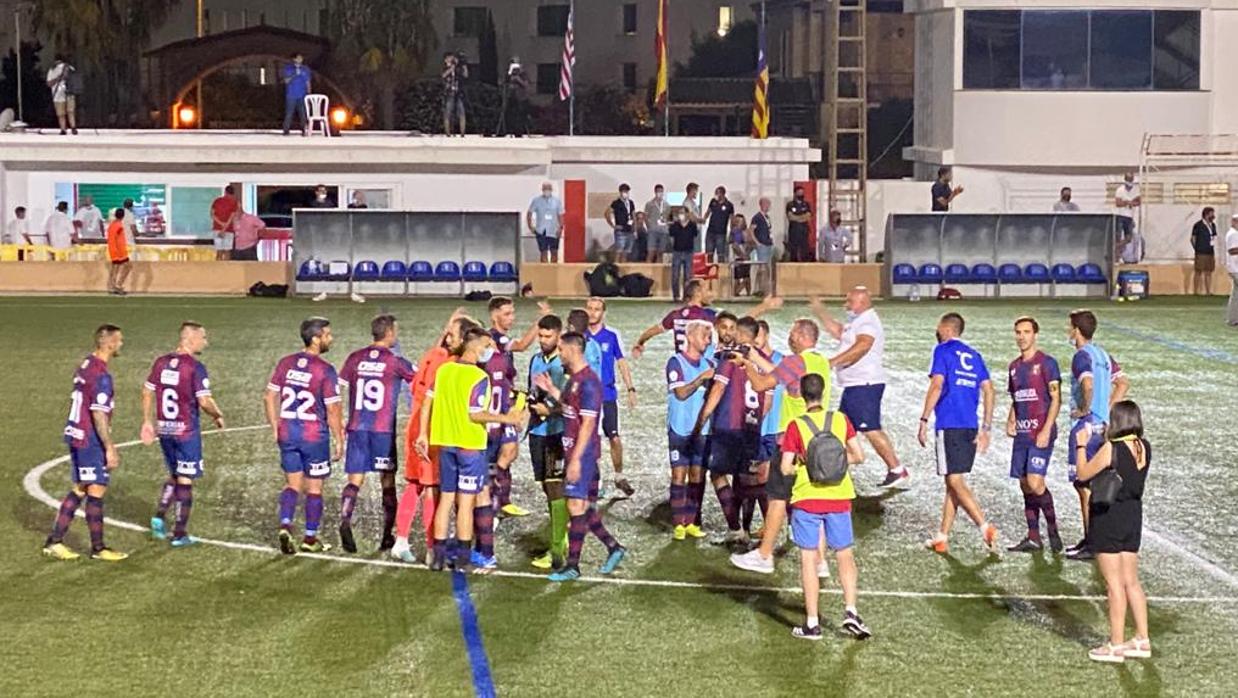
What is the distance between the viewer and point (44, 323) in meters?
33.9

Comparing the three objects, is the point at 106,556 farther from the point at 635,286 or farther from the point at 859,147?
the point at 859,147

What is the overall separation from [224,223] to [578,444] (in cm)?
2978

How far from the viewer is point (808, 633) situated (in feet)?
44.1

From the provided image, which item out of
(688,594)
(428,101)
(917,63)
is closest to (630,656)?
(688,594)

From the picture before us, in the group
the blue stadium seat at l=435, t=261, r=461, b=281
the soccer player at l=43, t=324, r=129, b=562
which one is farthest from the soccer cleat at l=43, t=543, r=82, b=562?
the blue stadium seat at l=435, t=261, r=461, b=281

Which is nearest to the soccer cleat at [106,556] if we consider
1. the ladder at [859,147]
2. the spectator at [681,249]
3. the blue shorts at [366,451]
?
the blue shorts at [366,451]

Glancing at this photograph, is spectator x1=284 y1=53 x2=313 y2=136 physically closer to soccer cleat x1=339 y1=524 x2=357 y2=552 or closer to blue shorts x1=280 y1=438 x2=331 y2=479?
soccer cleat x1=339 y1=524 x2=357 y2=552

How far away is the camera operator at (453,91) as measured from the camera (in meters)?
45.2

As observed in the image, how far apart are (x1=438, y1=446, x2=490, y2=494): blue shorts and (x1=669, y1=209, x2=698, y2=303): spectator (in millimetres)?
24203

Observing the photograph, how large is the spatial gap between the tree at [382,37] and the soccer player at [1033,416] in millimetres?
51466

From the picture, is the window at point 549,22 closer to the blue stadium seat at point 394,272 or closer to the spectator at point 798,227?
the spectator at point 798,227

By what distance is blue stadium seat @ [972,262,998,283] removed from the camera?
41656 mm

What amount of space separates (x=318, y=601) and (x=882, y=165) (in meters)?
60.4

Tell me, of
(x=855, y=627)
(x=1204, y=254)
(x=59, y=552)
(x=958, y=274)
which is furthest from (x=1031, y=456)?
(x=1204, y=254)
